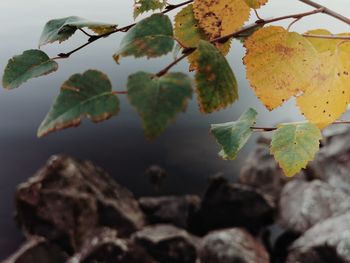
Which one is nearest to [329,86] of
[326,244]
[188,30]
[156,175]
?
[188,30]

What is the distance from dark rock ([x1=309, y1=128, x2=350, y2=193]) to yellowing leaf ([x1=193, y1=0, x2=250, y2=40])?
451 centimetres

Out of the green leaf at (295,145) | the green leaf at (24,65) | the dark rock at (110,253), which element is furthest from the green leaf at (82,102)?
the dark rock at (110,253)

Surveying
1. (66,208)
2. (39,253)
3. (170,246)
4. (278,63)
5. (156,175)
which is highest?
(278,63)

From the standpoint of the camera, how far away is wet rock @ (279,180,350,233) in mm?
4270

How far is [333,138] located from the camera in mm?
5082

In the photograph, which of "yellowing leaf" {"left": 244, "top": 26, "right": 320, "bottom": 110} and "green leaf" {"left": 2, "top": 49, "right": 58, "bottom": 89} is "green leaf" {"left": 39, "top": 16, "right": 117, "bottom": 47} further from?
"yellowing leaf" {"left": 244, "top": 26, "right": 320, "bottom": 110}

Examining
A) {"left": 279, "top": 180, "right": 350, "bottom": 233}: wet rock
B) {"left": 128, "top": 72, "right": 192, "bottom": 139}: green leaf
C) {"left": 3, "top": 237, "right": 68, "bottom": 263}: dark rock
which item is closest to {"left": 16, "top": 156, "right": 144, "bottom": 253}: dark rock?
{"left": 3, "top": 237, "right": 68, "bottom": 263}: dark rock

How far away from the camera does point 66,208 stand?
4.77 metres

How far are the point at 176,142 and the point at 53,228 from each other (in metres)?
4.96

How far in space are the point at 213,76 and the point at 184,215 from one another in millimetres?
5114

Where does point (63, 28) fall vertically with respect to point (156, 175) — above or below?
above

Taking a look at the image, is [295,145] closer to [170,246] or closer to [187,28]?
[187,28]

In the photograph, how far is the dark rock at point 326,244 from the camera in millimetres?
3186

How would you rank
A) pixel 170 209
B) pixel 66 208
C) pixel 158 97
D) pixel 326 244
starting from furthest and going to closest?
pixel 170 209 → pixel 66 208 → pixel 326 244 → pixel 158 97
